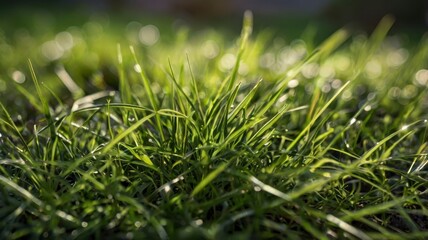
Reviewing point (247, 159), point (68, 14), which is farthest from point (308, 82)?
point (68, 14)

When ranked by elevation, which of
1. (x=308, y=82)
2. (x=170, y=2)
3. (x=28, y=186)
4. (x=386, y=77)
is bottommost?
(x=170, y=2)

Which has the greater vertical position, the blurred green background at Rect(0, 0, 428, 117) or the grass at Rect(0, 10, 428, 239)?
the grass at Rect(0, 10, 428, 239)

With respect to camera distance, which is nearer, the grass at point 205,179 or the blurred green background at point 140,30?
the grass at point 205,179

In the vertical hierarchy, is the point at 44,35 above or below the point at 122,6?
above

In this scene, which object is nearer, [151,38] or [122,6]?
[151,38]

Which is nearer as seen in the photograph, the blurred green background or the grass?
the grass

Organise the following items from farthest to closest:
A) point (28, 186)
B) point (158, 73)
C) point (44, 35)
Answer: point (44, 35) < point (158, 73) < point (28, 186)

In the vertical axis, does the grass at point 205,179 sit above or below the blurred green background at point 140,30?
above

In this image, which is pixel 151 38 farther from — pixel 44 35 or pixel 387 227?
pixel 387 227

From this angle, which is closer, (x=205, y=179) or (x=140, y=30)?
(x=205, y=179)

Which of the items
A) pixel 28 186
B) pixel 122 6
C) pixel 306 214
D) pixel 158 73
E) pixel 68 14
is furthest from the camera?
pixel 122 6

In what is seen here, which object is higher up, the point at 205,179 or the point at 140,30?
the point at 205,179
